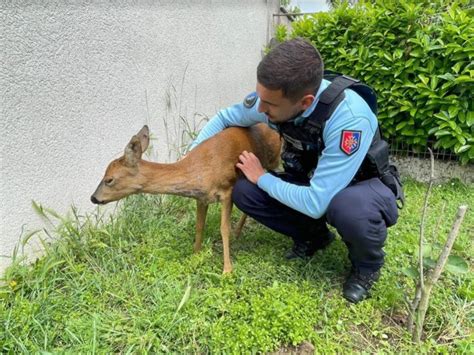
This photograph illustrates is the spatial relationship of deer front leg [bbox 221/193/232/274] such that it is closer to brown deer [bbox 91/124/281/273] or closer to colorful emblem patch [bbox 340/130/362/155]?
brown deer [bbox 91/124/281/273]

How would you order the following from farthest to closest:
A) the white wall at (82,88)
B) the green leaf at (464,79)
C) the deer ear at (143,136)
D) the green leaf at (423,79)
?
the green leaf at (423,79)
the green leaf at (464,79)
the deer ear at (143,136)
the white wall at (82,88)

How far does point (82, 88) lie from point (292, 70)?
171cm

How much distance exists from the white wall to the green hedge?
2.08 m

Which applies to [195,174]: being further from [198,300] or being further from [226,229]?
[198,300]

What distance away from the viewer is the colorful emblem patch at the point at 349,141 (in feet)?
8.45

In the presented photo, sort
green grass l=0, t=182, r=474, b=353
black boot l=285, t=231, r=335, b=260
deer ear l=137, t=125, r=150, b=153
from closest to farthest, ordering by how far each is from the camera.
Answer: green grass l=0, t=182, r=474, b=353 < deer ear l=137, t=125, r=150, b=153 < black boot l=285, t=231, r=335, b=260

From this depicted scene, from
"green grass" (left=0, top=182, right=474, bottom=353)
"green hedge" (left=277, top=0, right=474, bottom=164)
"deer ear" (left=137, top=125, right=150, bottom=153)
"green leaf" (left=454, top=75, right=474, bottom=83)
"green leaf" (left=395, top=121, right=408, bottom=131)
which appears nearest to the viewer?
"green grass" (left=0, top=182, right=474, bottom=353)

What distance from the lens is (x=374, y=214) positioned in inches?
105

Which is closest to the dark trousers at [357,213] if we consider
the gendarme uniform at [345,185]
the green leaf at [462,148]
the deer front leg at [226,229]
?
the gendarme uniform at [345,185]

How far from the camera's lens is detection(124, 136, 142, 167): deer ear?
293cm

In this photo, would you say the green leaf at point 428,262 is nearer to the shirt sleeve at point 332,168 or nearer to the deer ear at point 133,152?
the shirt sleeve at point 332,168

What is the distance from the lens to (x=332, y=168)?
2654 millimetres

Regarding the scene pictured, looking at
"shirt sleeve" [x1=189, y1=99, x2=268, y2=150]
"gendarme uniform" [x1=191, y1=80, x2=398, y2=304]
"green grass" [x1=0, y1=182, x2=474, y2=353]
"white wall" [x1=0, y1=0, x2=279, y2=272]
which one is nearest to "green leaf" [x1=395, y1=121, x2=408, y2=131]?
"green grass" [x1=0, y1=182, x2=474, y2=353]

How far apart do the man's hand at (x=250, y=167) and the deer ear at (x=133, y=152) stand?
75 centimetres
